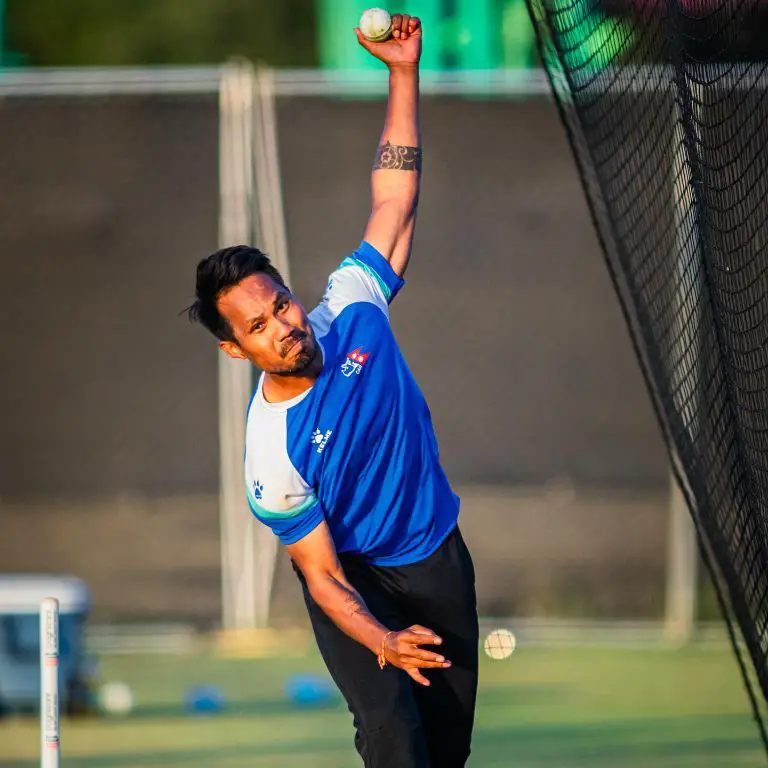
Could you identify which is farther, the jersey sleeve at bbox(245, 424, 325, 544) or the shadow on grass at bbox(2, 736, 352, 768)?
the shadow on grass at bbox(2, 736, 352, 768)

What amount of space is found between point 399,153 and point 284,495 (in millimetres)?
1157

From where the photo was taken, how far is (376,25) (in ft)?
16.2

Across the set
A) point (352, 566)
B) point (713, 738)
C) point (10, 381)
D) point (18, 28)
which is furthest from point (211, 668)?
point (18, 28)

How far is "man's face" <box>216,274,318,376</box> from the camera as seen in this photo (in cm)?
445

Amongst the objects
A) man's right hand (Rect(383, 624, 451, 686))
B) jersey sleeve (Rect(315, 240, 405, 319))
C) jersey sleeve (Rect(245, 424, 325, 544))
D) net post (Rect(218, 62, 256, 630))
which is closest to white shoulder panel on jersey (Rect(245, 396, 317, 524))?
jersey sleeve (Rect(245, 424, 325, 544))

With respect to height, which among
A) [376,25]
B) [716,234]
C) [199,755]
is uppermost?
[376,25]

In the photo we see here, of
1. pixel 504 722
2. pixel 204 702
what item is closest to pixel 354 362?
pixel 504 722

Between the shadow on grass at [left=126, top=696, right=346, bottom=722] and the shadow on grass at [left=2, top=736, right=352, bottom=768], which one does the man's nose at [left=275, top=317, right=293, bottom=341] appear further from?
the shadow on grass at [left=126, top=696, right=346, bottom=722]

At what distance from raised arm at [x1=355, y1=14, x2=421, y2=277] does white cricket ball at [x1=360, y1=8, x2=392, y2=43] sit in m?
0.03

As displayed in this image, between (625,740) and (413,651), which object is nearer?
(413,651)

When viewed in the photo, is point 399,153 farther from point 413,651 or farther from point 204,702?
point 204,702

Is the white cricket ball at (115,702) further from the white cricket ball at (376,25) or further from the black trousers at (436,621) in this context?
the white cricket ball at (376,25)

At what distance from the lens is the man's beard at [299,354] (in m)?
4.45

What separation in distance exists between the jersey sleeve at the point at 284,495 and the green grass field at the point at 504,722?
225 centimetres
